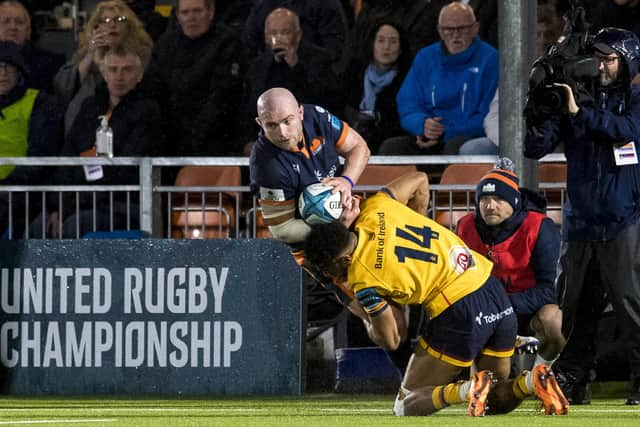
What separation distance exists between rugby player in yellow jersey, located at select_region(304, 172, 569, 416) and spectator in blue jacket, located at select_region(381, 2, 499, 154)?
3843 millimetres

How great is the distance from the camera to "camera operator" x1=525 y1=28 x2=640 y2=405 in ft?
32.4

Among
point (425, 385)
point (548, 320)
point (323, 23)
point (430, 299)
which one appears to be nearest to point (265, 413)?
point (425, 385)

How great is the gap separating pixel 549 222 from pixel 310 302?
89.1 inches

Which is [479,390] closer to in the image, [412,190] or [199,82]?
[412,190]

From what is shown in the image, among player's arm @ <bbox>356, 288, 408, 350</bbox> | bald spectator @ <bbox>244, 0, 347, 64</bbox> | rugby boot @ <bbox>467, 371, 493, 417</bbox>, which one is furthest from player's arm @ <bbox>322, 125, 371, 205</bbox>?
bald spectator @ <bbox>244, 0, 347, 64</bbox>

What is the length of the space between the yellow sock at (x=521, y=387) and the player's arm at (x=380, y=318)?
692 millimetres

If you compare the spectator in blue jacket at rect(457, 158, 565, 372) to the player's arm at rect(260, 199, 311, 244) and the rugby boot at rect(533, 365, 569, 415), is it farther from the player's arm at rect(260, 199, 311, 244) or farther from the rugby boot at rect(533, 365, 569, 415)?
the rugby boot at rect(533, 365, 569, 415)

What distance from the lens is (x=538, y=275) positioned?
10945 millimetres

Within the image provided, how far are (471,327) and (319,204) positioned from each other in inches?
45.2

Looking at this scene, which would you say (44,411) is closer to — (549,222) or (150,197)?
(150,197)

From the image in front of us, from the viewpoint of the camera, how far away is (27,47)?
1492cm

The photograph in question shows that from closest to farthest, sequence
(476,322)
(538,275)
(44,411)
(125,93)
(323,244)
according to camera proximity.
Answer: (323,244) → (476,322) → (44,411) → (538,275) → (125,93)

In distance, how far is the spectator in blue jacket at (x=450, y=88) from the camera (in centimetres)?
1298

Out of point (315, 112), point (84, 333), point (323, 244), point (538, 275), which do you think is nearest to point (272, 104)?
point (315, 112)
